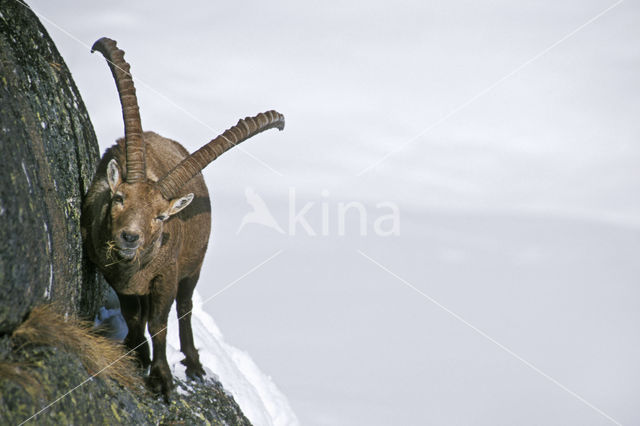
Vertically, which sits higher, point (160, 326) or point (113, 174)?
point (113, 174)

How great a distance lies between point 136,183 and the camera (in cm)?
804

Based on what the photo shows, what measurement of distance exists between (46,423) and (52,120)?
3.86m

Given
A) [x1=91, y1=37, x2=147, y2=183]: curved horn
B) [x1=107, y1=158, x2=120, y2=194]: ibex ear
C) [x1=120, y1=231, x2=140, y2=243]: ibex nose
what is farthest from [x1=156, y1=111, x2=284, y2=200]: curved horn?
[x1=120, y1=231, x2=140, y2=243]: ibex nose

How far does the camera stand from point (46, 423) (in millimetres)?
5980

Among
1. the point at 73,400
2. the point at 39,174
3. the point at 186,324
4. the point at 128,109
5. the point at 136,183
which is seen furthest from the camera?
the point at 186,324

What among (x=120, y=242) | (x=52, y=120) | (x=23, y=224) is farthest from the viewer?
(x=52, y=120)

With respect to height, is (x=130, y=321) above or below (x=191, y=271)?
below

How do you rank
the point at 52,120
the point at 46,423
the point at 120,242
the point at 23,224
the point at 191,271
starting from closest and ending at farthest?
the point at 46,423, the point at 23,224, the point at 120,242, the point at 52,120, the point at 191,271

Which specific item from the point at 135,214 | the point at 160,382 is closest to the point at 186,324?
the point at 160,382

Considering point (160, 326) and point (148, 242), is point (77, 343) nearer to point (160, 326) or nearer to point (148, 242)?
point (148, 242)

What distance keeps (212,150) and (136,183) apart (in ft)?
4.15

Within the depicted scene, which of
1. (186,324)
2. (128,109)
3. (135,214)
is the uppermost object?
(128,109)

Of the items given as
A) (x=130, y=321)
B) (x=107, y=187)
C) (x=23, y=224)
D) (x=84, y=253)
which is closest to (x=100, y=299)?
(x=130, y=321)

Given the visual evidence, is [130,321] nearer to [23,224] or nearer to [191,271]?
[191,271]
